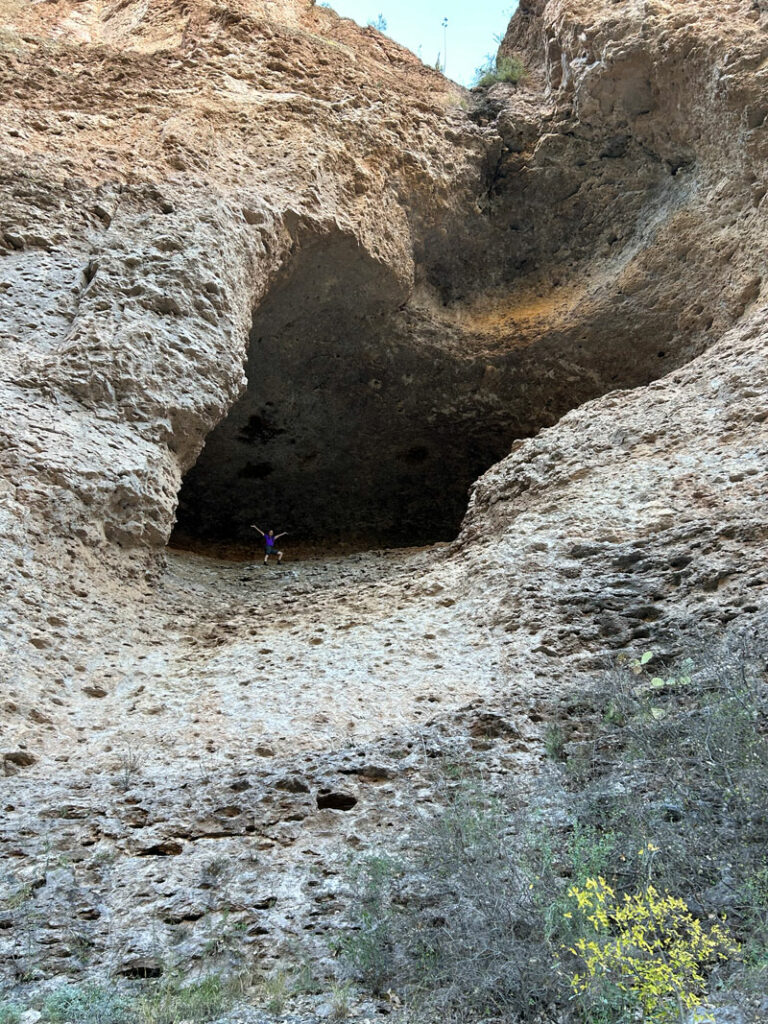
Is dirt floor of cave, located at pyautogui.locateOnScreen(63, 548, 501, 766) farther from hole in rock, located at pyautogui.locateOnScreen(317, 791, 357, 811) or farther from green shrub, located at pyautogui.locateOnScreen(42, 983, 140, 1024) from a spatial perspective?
green shrub, located at pyautogui.locateOnScreen(42, 983, 140, 1024)

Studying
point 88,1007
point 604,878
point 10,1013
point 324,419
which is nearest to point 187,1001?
point 88,1007

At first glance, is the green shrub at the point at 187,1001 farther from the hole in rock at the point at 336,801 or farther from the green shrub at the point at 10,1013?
the hole in rock at the point at 336,801

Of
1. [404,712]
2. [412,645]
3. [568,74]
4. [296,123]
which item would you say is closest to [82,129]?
[296,123]

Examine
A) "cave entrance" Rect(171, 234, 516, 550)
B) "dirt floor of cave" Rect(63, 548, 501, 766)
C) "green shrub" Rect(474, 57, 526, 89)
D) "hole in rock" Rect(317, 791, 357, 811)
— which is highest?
"green shrub" Rect(474, 57, 526, 89)

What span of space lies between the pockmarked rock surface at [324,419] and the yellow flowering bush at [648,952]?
900mm

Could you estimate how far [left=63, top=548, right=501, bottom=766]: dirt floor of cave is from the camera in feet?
13.1

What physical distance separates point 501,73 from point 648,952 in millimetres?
8952

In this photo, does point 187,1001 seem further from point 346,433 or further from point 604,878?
point 346,433

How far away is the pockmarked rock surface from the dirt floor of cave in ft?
0.08

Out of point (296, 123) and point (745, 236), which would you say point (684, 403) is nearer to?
point (745, 236)

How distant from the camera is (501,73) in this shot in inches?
364

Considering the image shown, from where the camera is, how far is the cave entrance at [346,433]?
8117 mm

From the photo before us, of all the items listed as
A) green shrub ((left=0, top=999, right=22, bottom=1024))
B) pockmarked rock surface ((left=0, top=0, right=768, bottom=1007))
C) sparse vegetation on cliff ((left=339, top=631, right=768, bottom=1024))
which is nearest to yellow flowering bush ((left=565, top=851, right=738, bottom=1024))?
sparse vegetation on cliff ((left=339, top=631, right=768, bottom=1024))

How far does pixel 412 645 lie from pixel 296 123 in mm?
4953
